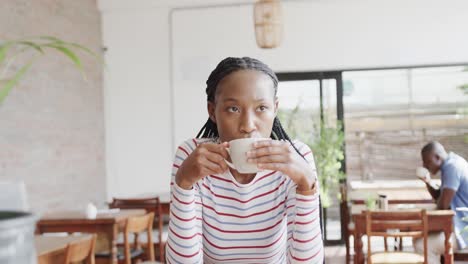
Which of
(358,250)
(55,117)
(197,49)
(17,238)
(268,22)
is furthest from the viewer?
(197,49)

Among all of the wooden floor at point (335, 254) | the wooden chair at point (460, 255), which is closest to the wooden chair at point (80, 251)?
the wooden chair at point (460, 255)

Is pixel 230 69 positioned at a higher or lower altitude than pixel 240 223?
higher

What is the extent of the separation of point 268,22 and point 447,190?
7.83ft

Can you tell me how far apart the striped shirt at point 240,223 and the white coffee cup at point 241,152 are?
114 millimetres

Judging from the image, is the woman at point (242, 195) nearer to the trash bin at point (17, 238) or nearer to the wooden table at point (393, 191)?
the trash bin at point (17, 238)

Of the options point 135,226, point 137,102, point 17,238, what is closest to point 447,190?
point 135,226

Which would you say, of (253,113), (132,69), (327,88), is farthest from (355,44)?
(253,113)

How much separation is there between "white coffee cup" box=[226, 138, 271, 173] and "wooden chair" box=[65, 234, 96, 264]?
231cm

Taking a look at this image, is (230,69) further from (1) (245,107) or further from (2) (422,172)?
(2) (422,172)

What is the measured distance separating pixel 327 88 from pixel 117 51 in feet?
8.66

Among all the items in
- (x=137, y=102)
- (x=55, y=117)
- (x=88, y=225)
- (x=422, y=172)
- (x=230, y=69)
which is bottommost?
(x=88, y=225)

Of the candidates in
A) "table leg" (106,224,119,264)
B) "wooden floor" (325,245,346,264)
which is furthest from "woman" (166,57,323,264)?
"wooden floor" (325,245,346,264)

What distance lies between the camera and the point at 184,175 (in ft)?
3.40

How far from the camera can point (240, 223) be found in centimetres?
110
